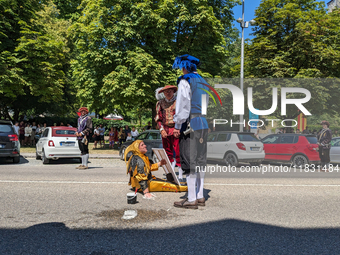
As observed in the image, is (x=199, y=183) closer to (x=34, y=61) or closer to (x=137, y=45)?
(x=137, y=45)

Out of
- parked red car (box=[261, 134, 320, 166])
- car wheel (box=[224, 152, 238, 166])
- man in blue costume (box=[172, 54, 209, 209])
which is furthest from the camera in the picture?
parked red car (box=[261, 134, 320, 166])

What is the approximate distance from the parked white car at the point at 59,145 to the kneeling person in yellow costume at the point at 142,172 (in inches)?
289

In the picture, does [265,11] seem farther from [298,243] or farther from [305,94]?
[298,243]

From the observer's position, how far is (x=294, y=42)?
78.7 ft

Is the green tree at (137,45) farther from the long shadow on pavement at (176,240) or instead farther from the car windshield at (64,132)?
the long shadow on pavement at (176,240)

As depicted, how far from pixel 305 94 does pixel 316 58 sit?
18.3 m

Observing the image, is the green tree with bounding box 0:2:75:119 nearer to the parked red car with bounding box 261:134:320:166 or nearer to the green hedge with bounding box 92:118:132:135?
the green hedge with bounding box 92:118:132:135

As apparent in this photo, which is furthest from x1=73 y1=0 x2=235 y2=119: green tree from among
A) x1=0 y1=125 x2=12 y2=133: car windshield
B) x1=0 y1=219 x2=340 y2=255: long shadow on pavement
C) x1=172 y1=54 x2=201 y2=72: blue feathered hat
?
x1=0 y1=219 x2=340 y2=255: long shadow on pavement

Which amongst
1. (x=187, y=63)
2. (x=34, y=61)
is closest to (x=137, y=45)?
(x=34, y=61)

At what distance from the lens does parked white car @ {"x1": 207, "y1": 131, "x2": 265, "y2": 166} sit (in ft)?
38.4

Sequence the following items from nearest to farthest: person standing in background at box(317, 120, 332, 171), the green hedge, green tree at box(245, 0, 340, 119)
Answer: person standing in background at box(317, 120, 332, 171), green tree at box(245, 0, 340, 119), the green hedge

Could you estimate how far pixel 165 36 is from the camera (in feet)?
62.1

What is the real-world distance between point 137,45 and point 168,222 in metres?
16.5

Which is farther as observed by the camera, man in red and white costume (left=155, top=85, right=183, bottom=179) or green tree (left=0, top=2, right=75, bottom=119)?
green tree (left=0, top=2, right=75, bottom=119)
